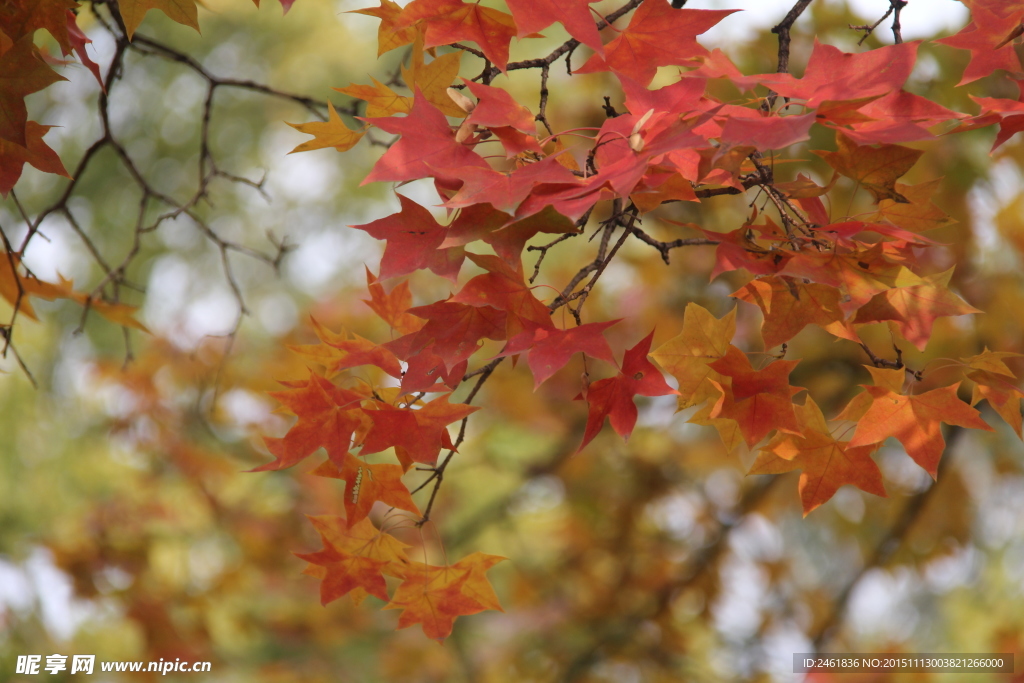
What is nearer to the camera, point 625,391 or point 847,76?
point 847,76

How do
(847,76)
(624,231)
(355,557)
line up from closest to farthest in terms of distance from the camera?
(847,76) < (624,231) < (355,557)

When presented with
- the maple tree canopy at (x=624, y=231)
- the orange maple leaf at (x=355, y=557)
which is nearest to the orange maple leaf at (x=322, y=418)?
the maple tree canopy at (x=624, y=231)

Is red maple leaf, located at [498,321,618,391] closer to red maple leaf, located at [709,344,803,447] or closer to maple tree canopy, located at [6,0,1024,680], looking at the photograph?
maple tree canopy, located at [6,0,1024,680]

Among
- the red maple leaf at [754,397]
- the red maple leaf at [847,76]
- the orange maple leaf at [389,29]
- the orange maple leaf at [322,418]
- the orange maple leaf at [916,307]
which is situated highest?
the orange maple leaf at [389,29]

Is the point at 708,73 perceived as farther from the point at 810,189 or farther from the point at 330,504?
the point at 330,504

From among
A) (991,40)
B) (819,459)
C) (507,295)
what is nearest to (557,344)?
(507,295)

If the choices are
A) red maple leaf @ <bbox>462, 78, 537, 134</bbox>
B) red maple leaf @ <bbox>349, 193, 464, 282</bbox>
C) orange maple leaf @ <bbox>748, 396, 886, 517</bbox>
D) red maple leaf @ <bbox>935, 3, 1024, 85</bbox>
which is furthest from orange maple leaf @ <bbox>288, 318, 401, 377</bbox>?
red maple leaf @ <bbox>935, 3, 1024, 85</bbox>

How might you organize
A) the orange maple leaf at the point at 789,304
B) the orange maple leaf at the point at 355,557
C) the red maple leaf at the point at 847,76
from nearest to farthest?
1. the red maple leaf at the point at 847,76
2. the orange maple leaf at the point at 789,304
3. the orange maple leaf at the point at 355,557

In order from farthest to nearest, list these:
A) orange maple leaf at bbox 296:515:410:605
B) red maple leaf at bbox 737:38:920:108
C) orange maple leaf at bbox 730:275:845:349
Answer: orange maple leaf at bbox 296:515:410:605 → orange maple leaf at bbox 730:275:845:349 → red maple leaf at bbox 737:38:920:108

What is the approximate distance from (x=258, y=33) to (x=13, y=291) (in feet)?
12.6

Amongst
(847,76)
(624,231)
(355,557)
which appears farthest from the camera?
(355,557)

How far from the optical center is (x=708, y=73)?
496 millimetres

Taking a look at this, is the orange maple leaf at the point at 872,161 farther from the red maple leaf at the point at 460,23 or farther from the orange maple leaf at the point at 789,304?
the red maple leaf at the point at 460,23

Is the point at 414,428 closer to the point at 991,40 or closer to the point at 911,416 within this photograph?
the point at 911,416
